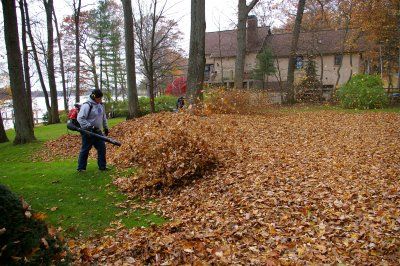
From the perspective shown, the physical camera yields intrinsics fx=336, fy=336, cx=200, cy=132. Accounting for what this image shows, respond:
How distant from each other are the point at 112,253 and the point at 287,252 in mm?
2350

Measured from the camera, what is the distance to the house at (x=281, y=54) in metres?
32.0

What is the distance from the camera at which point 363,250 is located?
4.14 meters

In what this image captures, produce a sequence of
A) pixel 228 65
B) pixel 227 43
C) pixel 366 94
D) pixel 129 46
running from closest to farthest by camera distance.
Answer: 1. pixel 129 46
2. pixel 366 94
3. pixel 228 65
4. pixel 227 43

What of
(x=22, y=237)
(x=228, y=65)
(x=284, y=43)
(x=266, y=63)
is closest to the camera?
(x=22, y=237)

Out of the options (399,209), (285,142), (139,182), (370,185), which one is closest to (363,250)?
(399,209)

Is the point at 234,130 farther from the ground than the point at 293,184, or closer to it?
farther from the ground

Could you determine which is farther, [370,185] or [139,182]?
[139,182]

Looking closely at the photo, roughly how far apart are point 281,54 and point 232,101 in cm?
2041

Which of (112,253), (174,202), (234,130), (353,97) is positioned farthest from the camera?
(353,97)

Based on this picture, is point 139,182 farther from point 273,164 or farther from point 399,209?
point 399,209

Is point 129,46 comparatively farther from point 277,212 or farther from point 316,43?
point 316,43

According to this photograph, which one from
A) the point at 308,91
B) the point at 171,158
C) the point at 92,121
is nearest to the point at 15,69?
the point at 92,121

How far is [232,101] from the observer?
1598 cm

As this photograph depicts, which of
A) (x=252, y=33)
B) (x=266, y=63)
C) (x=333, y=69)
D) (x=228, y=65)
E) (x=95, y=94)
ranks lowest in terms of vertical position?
(x=95, y=94)
